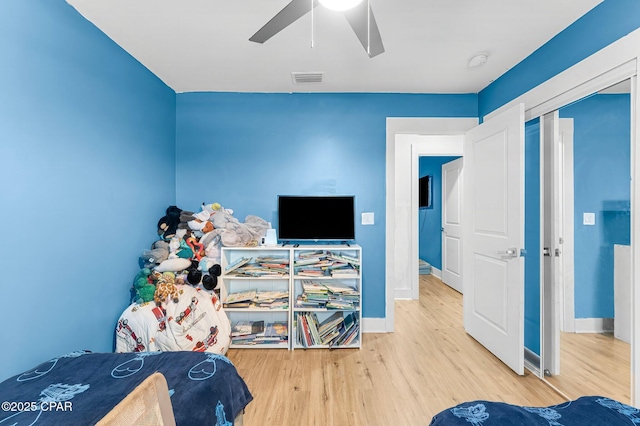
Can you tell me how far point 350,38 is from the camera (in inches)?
82.6

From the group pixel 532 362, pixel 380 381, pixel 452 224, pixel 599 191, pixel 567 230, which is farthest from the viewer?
pixel 452 224

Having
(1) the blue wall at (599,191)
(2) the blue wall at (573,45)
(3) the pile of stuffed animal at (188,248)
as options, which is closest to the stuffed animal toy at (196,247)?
(3) the pile of stuffed animal at (188,248)

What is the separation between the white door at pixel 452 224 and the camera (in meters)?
4.61

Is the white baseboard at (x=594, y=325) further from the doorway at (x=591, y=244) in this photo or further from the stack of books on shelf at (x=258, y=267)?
the stack of books on shelf at (x=258, y=267)

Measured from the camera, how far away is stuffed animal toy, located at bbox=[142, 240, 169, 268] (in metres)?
2.45

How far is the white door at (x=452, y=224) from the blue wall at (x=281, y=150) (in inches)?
76.3

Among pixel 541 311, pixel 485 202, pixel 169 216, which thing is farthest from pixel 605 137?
pixel 169 216

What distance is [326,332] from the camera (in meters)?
2.73

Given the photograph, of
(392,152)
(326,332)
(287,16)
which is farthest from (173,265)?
(392,152)

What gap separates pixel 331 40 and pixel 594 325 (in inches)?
104

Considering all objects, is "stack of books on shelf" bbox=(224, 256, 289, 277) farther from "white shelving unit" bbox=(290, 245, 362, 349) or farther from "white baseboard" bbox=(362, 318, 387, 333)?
"white baseboard" bbox=(362, 318, 387, 333)

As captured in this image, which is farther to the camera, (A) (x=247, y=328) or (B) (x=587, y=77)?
(A) (x=247, y=328)

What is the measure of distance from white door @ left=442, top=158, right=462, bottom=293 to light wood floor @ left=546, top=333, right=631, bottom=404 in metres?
2.47

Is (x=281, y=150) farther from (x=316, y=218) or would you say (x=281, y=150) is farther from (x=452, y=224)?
(x=452, y=224)
